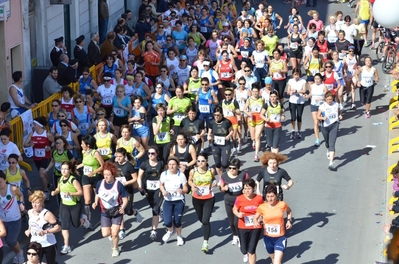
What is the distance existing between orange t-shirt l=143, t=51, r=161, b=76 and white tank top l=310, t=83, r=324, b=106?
3991mm

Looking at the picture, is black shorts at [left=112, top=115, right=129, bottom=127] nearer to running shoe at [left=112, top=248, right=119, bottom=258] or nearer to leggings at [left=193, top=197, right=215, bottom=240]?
leggings at [left=193, top=197, right=215, bottom=240]

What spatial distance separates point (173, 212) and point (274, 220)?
7.15 feet

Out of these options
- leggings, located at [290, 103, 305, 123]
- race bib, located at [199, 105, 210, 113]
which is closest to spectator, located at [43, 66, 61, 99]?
race bib, located at [199, 105, 210, 113]

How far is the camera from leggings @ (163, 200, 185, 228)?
1313cm

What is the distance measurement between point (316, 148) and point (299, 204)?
11.4 ft

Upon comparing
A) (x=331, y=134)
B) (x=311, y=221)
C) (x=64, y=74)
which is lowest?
(x=311, y=221)

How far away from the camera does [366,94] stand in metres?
20.5

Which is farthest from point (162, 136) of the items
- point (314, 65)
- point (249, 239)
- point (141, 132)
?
point (314, 65)

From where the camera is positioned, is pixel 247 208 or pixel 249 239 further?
pixel 249 239

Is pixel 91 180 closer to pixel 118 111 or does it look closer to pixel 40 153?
pixel 40 153

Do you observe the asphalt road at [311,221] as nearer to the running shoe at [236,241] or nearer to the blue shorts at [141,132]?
the running shoe at [236,241]

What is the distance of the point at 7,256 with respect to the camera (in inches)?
500

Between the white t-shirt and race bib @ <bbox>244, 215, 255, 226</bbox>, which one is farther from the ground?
the white t-shirt

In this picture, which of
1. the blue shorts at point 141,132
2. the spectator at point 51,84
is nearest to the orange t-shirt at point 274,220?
the blue shorts at point 141,132
